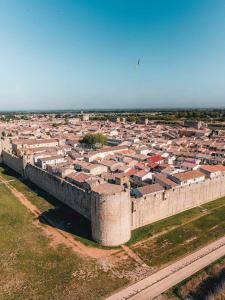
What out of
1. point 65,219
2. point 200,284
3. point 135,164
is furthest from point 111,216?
point 135,164

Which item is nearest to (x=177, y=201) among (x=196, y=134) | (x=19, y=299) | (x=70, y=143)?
(x=19, y=299)

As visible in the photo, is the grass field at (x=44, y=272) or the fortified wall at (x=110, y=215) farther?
the fortified wall at (x=110, y=215)

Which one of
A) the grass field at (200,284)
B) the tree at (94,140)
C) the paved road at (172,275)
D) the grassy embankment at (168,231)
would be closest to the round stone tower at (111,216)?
the grassy embankment at (168,231)

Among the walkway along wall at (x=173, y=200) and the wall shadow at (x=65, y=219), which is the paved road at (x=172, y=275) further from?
the wall shadow at (x=65, y=219)

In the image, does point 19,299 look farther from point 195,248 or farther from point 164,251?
point 195,248

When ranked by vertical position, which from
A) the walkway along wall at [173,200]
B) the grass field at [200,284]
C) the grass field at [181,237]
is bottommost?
the grass field at [200,284]
